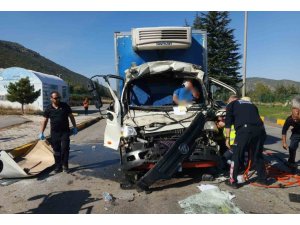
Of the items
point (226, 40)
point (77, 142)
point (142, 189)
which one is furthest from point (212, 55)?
point (142, 189)

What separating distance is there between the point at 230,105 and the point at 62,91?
3107cm

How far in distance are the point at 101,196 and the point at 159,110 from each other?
227 cm

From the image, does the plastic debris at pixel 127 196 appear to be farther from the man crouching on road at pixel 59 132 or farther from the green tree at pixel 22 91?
the green tree at pixel 22 91

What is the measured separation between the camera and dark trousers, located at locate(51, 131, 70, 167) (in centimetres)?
762

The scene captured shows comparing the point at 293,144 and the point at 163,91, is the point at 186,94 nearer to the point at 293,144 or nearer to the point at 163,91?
the point at 163,91

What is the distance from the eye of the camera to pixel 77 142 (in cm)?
1263

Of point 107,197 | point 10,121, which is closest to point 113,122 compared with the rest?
point 107,197

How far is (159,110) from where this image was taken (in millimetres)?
7176

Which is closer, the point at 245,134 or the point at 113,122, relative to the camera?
the point at 245,134

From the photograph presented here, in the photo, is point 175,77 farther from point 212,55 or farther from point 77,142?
point 212,55

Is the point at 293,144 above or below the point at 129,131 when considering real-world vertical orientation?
below

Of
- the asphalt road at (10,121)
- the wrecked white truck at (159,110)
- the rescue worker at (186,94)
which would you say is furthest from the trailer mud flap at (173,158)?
the asphalt road at (10,121)

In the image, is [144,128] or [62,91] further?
[62,91]

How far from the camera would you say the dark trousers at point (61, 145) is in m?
7.62
